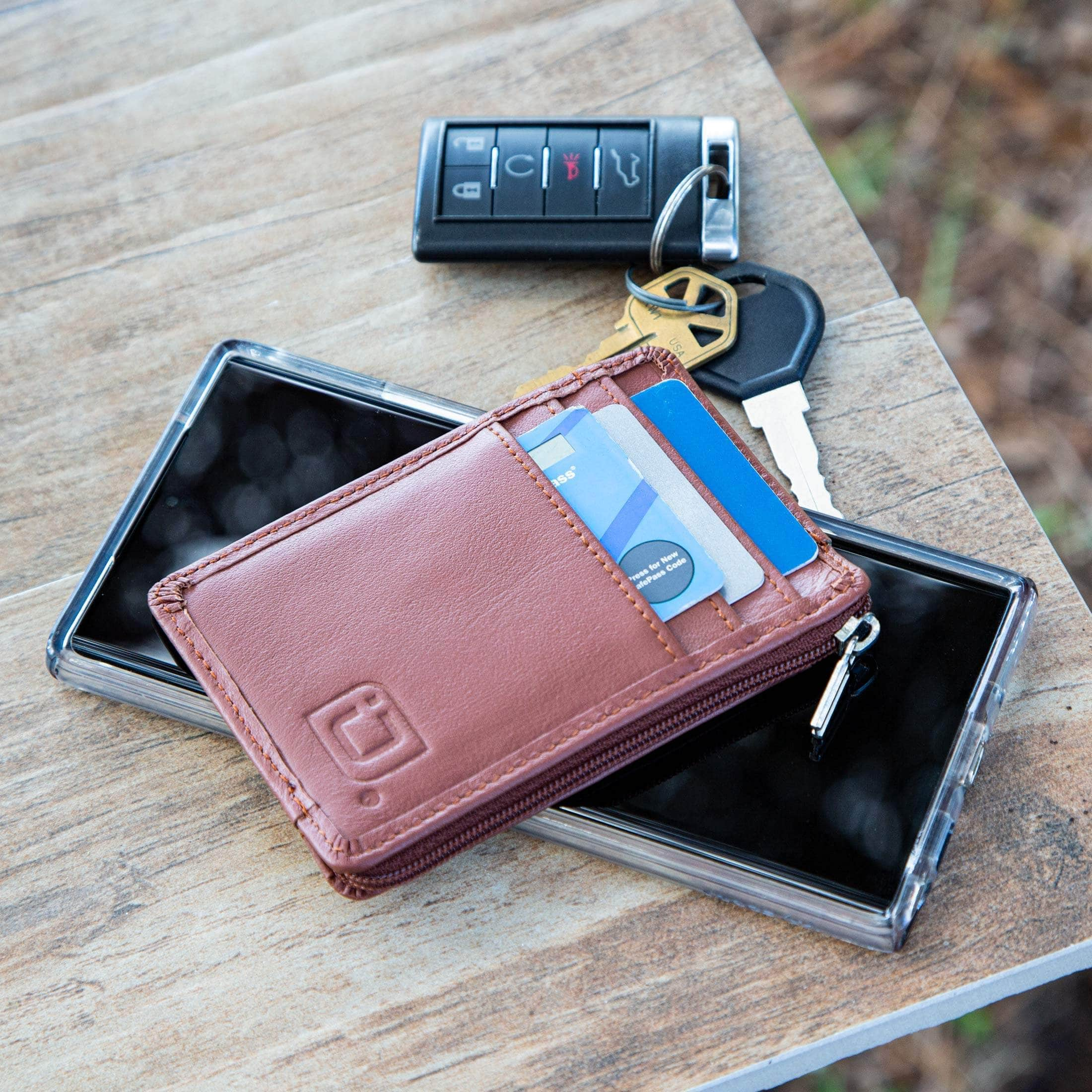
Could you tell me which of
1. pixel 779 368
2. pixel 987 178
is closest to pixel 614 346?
pixel 779 368

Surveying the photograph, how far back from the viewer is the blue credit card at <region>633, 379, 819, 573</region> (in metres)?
0.61

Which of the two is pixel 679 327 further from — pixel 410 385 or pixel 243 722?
pixel 243 722

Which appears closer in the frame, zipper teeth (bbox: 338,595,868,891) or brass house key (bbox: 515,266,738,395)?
zipper teeth (bbox: 338,595,868,891)

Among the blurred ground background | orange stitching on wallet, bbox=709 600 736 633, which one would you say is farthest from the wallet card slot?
the blurred ground background

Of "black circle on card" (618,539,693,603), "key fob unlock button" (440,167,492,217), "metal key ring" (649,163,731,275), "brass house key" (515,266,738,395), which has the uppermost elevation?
"key fob unlock button" (440,167,492,217)

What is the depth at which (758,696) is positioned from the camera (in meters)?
0.64

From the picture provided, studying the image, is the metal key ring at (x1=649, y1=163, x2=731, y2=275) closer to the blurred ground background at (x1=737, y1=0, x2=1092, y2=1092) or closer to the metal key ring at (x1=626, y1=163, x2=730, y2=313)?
the metal key ring at (x1=626, y1=163, x2=730, y2=313)

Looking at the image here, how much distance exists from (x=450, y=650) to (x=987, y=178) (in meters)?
1.34

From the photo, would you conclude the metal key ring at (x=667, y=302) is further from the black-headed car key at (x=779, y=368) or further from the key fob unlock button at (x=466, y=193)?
the key fob unlock button at (x=466, y=193)

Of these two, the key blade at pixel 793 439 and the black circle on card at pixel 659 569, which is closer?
the black circle on card at pixel 659 569

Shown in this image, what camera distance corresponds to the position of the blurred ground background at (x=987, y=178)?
1427 mm

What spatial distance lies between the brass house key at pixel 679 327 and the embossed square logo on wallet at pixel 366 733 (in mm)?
272

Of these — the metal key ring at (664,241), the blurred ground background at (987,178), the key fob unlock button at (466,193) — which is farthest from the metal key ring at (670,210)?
the blurred ground background at (987,178)

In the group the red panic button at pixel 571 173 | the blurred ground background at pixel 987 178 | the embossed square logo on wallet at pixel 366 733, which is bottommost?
the blurred ground background at pixel 987 178
